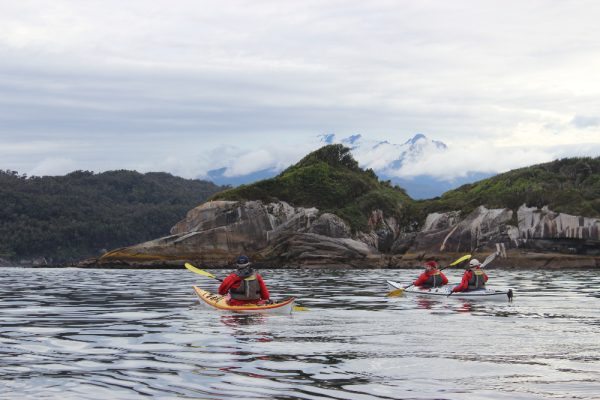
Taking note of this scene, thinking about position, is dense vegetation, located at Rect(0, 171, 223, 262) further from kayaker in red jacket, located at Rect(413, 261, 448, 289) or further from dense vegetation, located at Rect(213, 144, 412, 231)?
kayaker in red jacket, located at Rect(413, 261, 448, 289)

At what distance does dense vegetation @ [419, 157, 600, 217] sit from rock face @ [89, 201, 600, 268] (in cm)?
145

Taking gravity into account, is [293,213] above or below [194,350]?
above

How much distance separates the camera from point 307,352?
18234 mm

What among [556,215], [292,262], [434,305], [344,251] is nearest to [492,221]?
[556,215]

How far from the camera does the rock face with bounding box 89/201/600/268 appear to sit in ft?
271

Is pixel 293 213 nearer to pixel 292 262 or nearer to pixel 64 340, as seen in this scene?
pixel 292 262

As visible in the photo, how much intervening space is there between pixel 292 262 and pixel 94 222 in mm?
94069

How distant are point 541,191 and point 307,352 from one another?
73993 mm

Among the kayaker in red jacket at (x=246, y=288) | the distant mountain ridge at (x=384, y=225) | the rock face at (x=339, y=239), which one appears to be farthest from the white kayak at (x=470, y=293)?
the rock face at (x=339, y=239)

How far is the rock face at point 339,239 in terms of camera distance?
82.7 m

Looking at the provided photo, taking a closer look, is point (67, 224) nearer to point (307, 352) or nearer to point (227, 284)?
point (227, 284)

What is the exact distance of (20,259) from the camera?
153375 millimetres

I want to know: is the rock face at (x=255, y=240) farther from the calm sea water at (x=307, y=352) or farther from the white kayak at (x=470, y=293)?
the calm sea water at (x=307, y=352)

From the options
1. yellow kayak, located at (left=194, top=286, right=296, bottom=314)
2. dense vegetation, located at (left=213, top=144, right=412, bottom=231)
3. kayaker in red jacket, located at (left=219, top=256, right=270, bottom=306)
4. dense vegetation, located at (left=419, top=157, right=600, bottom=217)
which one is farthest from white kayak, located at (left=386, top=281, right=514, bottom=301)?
dense vegetation, located at (left=213, top=144, right=412, bottom=231)
